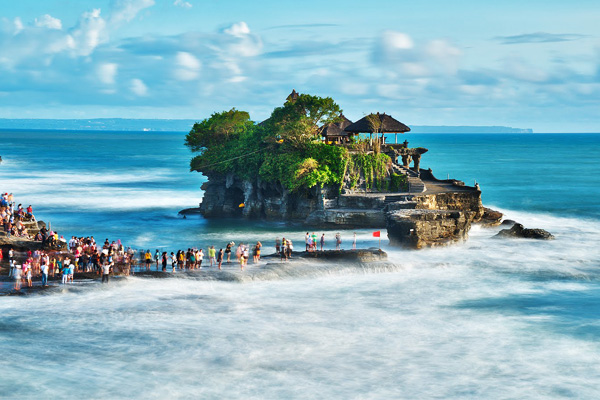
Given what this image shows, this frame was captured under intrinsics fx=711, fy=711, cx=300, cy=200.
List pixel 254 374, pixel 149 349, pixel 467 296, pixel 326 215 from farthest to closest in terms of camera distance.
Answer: pixel 326 215 → pixel 467 296 → pixel 149 349 → pixel 254 374

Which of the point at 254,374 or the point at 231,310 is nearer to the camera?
the point at 254,374

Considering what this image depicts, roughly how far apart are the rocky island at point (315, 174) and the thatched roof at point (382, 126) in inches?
3.7

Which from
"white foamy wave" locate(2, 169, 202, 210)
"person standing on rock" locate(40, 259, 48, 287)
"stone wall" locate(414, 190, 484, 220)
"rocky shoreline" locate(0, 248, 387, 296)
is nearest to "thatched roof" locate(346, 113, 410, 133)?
"stone wall" locate(414, 190, 484, 220)

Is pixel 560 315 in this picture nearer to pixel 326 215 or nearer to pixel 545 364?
pixel 545 364

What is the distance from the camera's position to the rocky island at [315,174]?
54.4 m

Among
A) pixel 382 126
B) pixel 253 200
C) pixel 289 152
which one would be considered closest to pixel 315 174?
pixel 289 152

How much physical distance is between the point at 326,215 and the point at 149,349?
2879 centimetres

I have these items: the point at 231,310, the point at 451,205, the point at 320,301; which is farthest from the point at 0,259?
the point at 451,205

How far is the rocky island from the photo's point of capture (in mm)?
54406

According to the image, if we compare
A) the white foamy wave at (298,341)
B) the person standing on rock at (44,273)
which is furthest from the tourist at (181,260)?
the person standing on rock at (44,273)

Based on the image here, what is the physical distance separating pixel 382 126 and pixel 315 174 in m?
10.6

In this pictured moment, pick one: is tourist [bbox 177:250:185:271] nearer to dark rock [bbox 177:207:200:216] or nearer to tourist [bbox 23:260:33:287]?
tourist [bbox 23:260:33:287]

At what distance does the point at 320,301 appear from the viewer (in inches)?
1310

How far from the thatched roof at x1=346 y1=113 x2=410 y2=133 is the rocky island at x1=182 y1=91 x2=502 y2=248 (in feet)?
0.31
